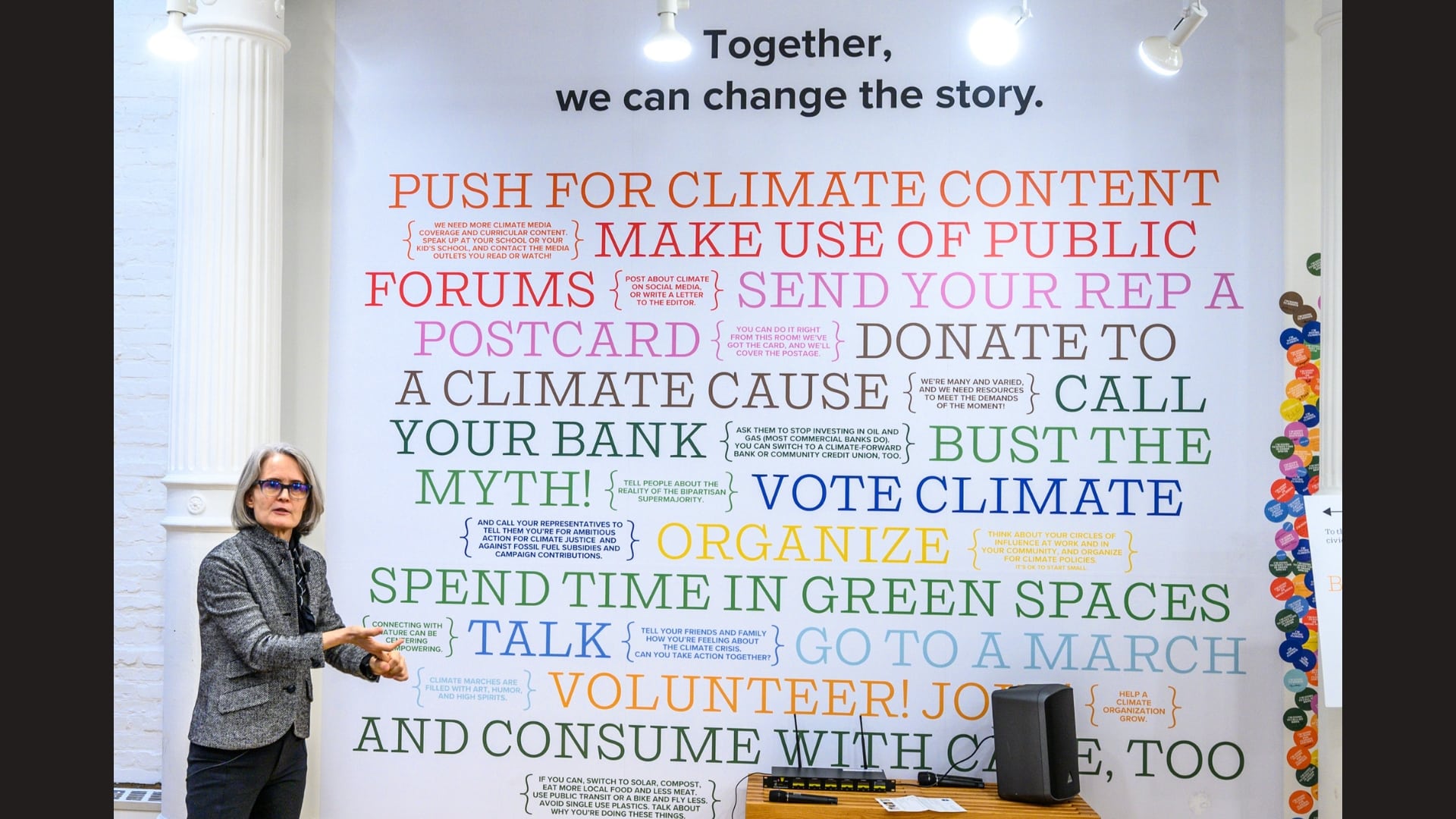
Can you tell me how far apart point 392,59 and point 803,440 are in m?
2.12

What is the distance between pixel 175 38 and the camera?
12.3 feet

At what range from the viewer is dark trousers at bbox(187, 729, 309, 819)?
275cm

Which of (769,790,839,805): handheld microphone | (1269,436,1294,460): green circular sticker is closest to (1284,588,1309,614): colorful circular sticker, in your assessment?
(1269,436,1294,460): green circular sticker

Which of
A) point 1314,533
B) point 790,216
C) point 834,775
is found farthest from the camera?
point 790,216

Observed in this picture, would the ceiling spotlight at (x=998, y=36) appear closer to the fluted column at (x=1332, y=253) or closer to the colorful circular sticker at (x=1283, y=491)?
the fluted column at (x=1332, y=253)

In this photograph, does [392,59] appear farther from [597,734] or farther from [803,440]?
[597,734]

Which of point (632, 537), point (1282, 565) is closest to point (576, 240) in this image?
point (632, 537)

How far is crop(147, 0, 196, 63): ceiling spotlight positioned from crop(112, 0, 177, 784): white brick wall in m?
0.62

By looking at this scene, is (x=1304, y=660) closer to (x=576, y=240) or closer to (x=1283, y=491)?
(x=1283, y=491)

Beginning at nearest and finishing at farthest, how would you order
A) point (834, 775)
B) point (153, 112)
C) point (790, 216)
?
1. point (834, 775)
2. point (790, 216)
3. point (153, 112)

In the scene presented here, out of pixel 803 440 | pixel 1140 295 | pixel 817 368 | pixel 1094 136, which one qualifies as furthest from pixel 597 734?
pixel 1094 136

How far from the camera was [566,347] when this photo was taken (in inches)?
163

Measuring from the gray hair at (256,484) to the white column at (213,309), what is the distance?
1.11 meters

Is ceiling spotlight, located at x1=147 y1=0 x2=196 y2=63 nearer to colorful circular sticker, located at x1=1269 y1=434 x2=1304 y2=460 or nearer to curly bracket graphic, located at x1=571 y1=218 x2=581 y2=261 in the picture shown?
curly bracket graphic, located at x1=571 y1=218 x2=581 y2=261
